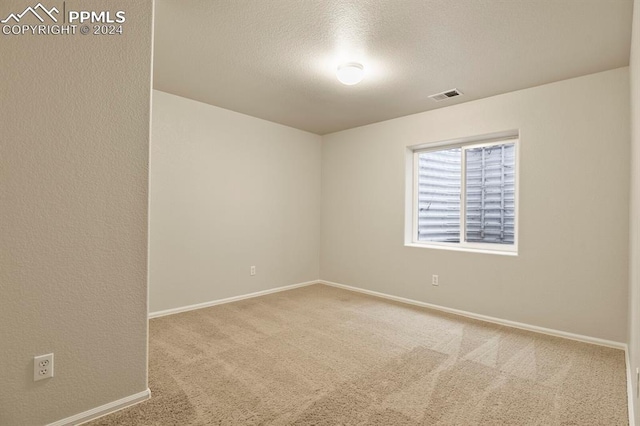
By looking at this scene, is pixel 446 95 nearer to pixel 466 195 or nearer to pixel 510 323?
pixel 466 195

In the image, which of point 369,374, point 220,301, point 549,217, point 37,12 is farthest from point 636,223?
point 220,301

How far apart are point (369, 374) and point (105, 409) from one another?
5.26ft

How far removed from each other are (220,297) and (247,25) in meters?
3.02

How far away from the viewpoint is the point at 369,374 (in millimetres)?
2230

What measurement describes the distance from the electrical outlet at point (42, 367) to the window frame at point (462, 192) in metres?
3.58

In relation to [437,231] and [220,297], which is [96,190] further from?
[437,231]

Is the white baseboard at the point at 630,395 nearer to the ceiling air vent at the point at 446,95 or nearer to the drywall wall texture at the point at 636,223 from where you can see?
the drywall wall texture at the point at 636,223

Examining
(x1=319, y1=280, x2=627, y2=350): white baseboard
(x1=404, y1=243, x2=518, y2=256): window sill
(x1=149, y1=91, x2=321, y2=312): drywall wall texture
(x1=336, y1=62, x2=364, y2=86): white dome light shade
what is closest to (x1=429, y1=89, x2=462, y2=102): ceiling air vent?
(x1=336, y1=62, x2=364, y2=86): white dome light shade

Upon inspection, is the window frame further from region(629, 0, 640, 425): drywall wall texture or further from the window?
region(629, 0, 640, 425): drywall wall texture

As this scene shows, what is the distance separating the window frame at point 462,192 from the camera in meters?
3.41

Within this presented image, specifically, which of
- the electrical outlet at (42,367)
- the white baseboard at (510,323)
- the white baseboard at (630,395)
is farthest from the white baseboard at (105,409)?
→ the white baseboard at (510,323)

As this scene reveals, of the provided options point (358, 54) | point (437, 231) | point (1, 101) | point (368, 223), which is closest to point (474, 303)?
point (437, 231)

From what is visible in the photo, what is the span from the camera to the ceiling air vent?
3.31 m

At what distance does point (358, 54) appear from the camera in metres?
2.60
